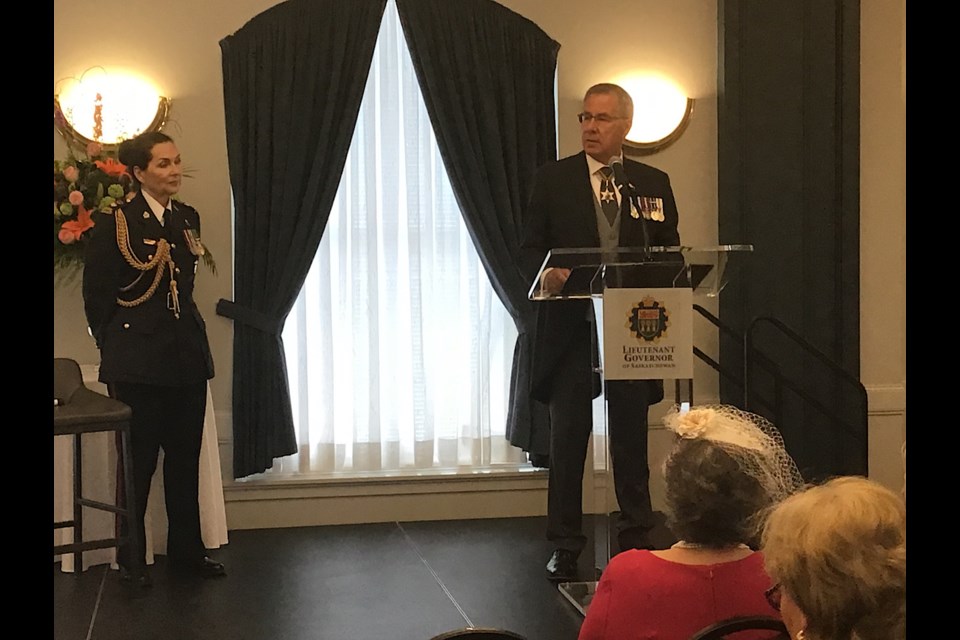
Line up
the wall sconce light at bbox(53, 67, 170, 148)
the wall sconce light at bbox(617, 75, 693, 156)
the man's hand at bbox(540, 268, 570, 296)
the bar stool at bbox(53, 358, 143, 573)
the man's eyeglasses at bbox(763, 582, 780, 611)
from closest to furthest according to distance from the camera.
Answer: the man's eyeglasses at bbox(763, 582, 780, 611) → the man's hand at bbox(540, 268, 570, 296) → the bar stool at bbox(53, 358, 143, 573) → the wall sconce light at bbox(53, 67, 170, 148) → the wall sconce light at bbox(617, 75, 693, 156)

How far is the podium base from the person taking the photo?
3340mm

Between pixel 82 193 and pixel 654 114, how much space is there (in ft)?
8.65

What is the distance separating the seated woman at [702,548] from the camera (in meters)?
1.63

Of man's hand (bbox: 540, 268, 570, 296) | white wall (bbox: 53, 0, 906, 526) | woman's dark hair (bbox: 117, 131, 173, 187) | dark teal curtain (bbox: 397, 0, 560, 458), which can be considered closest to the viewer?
man's hand (bbox: 540, 268, 570, 296)

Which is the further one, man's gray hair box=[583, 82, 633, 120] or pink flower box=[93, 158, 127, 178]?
pink flower box=[93, 158, 127, 178]

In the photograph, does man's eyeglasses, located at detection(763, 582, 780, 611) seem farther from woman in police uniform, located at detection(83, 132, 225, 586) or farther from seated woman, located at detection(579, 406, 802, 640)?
woman in police uniform, located at detection(83, 132, 225, 586)

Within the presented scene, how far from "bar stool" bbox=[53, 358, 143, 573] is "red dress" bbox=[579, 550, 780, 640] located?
88.1 inches

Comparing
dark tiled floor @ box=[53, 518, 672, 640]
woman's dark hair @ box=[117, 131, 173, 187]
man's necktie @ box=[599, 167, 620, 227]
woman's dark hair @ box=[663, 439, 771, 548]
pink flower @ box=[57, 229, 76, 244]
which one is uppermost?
woman's dark hair @ box=[117, 131, 173, 187]

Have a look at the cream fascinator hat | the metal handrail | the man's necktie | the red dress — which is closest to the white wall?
the metal handrail

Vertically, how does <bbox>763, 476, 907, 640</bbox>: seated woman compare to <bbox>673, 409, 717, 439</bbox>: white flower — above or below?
below

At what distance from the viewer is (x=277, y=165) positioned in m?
4.71

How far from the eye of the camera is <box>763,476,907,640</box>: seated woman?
1143 mm

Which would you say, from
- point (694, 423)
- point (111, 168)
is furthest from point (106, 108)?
point (694, 423)
